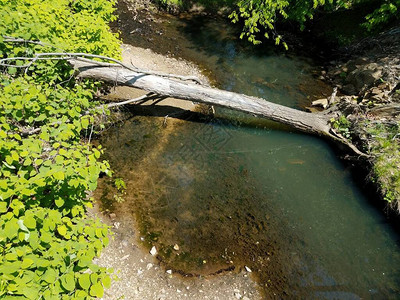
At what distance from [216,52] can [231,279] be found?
32.4ft

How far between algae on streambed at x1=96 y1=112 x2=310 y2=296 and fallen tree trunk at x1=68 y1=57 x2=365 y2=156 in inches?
40.6

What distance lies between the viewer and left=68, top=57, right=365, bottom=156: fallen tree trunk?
7.84m

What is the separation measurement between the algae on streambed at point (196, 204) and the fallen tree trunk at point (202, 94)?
1.03m

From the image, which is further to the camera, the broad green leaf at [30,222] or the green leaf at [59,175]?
the green leaf at [59,175]

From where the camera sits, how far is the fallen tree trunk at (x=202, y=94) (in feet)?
25.7

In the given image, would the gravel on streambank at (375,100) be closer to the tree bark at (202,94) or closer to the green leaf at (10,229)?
the tree bark at (202,94)

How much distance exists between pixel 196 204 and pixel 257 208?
156 centimetres

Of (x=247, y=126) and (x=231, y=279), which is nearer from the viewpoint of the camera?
(x=231, y=279)

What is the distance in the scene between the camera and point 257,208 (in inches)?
272

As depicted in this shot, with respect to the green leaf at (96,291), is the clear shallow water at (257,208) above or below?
below

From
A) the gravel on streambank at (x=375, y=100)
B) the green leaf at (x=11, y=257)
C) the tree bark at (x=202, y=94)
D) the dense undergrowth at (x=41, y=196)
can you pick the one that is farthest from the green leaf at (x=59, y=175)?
the gravel on streambank at (x=375, y=100)

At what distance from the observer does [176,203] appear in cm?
668

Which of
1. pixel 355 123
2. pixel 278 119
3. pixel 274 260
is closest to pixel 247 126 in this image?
pixel 278 119

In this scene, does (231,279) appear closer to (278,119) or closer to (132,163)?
(132,163)
